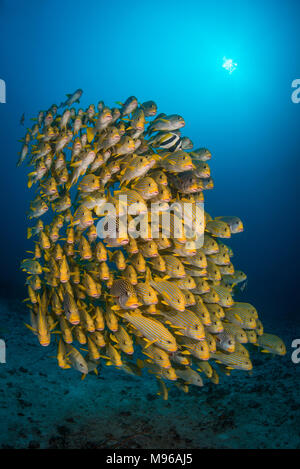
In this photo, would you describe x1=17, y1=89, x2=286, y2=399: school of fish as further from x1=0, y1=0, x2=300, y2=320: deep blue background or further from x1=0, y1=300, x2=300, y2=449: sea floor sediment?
x1=0, y1=0, x2=300, y2=320: deep blue background

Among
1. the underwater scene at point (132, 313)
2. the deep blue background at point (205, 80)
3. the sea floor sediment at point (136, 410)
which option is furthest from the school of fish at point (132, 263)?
the deep blue background at point (205, 80)

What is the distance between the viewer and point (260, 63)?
3192 cm

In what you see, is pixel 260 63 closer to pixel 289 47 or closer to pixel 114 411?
pixel 289 47

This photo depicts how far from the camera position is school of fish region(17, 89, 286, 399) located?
11.9 feet

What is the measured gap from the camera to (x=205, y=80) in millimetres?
38000

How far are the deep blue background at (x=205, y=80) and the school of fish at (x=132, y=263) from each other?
76.3ft

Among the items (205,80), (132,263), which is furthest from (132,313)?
(205,80)

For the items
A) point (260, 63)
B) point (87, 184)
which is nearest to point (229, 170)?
point (260, 63)

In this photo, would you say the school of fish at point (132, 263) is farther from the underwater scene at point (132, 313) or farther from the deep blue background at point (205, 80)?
the deep blue background at point (205, 80)

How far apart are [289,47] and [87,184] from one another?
35314 millimetres

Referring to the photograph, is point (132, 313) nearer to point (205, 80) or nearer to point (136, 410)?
point (136, 410)

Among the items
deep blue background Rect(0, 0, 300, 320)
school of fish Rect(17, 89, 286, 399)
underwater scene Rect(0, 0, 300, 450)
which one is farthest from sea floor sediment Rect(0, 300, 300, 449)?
deep blue background Rect(0, 0, 300, 320)

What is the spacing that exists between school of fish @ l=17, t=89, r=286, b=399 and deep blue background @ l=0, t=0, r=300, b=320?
76.3 ft

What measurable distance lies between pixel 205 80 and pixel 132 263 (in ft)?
134
